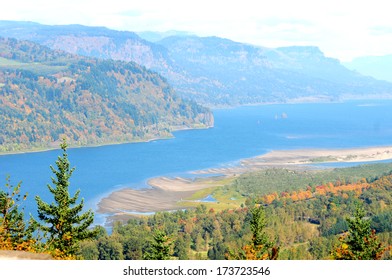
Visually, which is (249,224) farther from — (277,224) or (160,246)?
(160,246)

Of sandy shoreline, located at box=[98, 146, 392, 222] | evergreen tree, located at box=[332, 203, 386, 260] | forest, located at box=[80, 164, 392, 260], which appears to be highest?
evergreen tree, located at box=[332, 203, 386, 260]

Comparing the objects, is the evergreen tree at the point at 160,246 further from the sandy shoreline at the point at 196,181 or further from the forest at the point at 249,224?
the sandy shoreline at the point at 196,181

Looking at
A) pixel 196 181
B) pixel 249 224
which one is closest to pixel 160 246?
pixel 249 224

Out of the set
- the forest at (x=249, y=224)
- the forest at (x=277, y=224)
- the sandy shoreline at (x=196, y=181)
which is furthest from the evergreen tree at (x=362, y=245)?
the sandy shoreline at (x=196, y=181)

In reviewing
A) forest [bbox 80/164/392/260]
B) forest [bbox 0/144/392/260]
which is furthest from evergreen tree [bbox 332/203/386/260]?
forest [bbox 80/164/392/260]

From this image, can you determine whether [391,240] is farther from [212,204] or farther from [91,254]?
[212,204]

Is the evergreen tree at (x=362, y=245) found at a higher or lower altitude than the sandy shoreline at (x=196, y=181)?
higher

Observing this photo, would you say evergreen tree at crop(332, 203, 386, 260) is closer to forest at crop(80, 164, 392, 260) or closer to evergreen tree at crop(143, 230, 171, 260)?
evergreen tree at crop(143, 230, 171, 260)

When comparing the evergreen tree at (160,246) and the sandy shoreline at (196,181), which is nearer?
the evergreen tree at (160,246)

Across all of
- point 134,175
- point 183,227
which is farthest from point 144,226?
point 134,175

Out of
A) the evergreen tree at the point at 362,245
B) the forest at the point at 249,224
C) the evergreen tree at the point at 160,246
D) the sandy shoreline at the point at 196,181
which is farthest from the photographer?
the sandy shoreline at the point at 196,181
